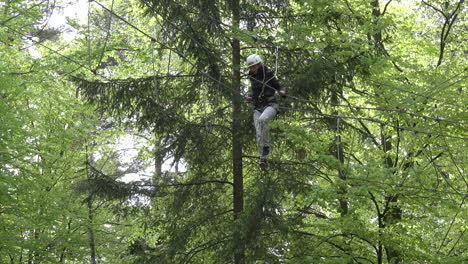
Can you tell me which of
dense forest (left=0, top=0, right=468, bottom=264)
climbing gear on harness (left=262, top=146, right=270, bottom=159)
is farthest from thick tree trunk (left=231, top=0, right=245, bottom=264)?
climbing gear on harness (left=262, top=146, right=270, bottom=159)

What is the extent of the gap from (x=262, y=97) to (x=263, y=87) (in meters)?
0.26

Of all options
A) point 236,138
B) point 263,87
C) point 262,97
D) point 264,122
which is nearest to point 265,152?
point 264,122

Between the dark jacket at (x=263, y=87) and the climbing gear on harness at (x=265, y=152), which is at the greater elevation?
the dark jacket at (x=263, y=87)

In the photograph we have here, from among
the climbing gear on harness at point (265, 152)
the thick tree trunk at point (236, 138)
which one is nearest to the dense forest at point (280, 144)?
the thick tree trunk at point (236, 138)

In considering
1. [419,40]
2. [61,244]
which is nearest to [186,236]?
[61,244]

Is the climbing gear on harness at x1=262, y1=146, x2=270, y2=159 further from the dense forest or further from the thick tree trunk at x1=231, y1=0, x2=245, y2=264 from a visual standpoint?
the thick tree trunk at x1=231, y1=0, x2=245, y2=264

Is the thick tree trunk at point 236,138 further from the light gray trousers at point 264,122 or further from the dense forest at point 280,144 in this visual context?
the light gray trousers at point 264,122

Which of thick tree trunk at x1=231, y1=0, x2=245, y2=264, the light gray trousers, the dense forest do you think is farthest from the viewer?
thick tree trunk at x1=231, y1=0, x2=245, y2=264

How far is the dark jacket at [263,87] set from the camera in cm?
802

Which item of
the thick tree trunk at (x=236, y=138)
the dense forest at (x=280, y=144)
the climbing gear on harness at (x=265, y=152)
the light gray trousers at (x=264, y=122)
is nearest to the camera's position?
the light gray trousers at (x=264, y=122)

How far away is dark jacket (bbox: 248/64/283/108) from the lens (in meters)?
8.02

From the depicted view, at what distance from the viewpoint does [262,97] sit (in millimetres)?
8180

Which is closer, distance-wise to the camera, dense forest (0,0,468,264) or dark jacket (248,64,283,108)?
dark jacket (248,64,283,108)

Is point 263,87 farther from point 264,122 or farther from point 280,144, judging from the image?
point 280,144
